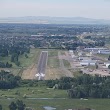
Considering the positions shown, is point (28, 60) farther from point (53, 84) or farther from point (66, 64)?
point (53, 84)

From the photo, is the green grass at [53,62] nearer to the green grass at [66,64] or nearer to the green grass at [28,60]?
the green grass at [66,64]

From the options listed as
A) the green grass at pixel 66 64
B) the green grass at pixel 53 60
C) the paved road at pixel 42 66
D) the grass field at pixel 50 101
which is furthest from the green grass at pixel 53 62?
the grass field at pixel 50 101

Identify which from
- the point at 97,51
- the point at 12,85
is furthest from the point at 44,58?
the point at 12,85

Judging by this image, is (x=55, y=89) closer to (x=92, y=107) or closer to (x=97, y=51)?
(x=92, y=107)

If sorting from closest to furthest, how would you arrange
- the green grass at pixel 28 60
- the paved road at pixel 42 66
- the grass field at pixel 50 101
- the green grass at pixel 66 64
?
1. the grass field at pixel 50 101
2. the paved road at pixel 42 66
3. the green grass at pixel 66 64
4. the green grass at pixel 28 60

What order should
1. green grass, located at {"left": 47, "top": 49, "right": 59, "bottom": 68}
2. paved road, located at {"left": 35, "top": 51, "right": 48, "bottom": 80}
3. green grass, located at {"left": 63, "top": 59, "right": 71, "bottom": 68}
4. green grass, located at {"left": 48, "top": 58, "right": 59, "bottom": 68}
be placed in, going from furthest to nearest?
green grass, located at {"left": 47, "top": 49, "right": 59, "bottom": 68}
green grass, located at {"left": 63, "top": 59, "right": 71, "bottom": 68}
green grass, located at {"left": 48, "top": 58, "right": 59, "bottom": 68}
paved road, located at {"left": 35, "top": 51, "right": 48, "bottom": 80}

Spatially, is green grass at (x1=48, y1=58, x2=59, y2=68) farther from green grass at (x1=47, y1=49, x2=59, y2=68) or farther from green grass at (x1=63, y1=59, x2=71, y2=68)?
green grass at (x1=63, y1=59, x2=71, y2=68)

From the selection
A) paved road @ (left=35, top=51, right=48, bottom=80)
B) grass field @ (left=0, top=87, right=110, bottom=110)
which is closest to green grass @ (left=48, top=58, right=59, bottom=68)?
paved road @ (left=35, top=51, right=48, bottom=80)

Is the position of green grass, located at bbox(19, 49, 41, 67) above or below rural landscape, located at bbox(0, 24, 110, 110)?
below

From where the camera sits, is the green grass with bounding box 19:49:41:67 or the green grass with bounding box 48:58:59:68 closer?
the green grass with bounding box 48:58:59:68

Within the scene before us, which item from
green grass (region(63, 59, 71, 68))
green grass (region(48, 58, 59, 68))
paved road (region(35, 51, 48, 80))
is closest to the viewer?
paved road (region(35, 51, 48, 80))
